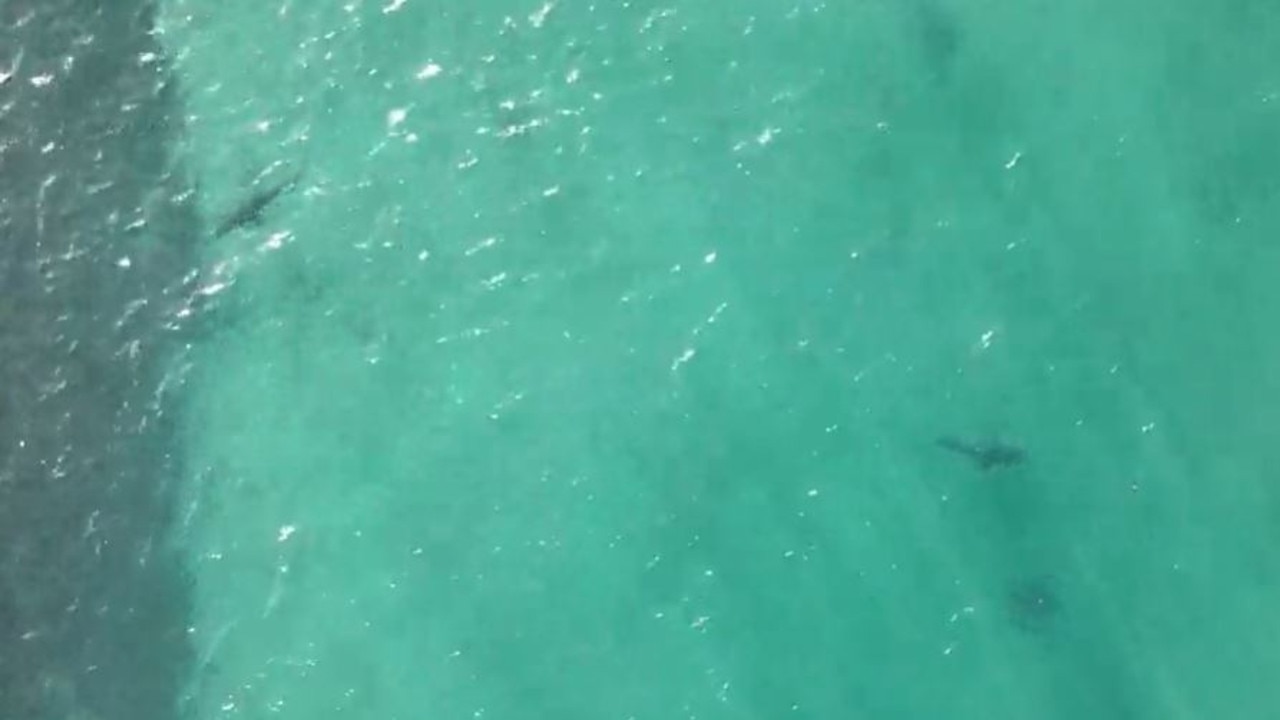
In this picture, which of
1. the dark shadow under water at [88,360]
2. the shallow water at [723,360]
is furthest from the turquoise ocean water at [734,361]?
the dark shadow under water at [88,360]

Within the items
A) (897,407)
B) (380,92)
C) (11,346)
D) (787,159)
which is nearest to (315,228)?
(380,92)

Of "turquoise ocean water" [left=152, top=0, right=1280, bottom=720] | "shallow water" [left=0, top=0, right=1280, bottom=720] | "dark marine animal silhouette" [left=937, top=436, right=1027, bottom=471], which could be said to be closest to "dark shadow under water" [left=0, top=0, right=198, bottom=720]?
"shallow water" [left=0, top=0, right=1280, bottom=720]

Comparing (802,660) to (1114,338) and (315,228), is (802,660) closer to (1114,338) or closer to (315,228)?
(1114,338)

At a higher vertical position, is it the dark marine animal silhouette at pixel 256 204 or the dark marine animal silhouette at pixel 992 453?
the dark marine animal silhouette at pixel 256 204

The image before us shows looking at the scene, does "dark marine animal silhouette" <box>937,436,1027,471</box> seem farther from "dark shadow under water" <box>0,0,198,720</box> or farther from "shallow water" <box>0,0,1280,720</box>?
"dark shadow under water" <box>0,0,198,720</box>

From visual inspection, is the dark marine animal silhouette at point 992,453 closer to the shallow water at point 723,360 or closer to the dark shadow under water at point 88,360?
the shallow water at point 723,360
